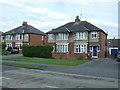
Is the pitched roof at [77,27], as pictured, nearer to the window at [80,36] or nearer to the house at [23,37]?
the window at [80,36]

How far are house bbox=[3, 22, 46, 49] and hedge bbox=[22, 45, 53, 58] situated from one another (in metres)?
12.9

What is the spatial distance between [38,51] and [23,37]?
16472 millimetres

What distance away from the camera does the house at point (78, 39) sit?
3241 cm

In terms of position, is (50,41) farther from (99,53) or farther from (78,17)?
(99,53)

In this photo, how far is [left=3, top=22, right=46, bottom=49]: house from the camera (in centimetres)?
4494

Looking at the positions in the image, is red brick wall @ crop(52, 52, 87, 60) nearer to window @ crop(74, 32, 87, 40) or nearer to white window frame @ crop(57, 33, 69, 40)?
window @ crop(74, 32, 87, 40)

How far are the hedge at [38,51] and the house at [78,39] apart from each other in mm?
1257

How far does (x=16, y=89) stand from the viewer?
297 inches

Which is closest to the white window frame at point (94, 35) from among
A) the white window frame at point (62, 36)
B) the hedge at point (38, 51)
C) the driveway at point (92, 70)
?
the white window frame at point (62, 36)

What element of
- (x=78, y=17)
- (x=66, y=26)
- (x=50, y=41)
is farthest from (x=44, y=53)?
(x=78, y=17)

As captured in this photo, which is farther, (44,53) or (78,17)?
(78,17)

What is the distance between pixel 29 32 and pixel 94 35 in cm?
1970

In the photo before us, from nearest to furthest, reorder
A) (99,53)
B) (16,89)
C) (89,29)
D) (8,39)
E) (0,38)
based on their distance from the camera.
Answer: (16,89), (99,53), (89,29), (8,39), (0,38)

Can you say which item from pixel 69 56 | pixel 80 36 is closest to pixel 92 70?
pixel 69 56
